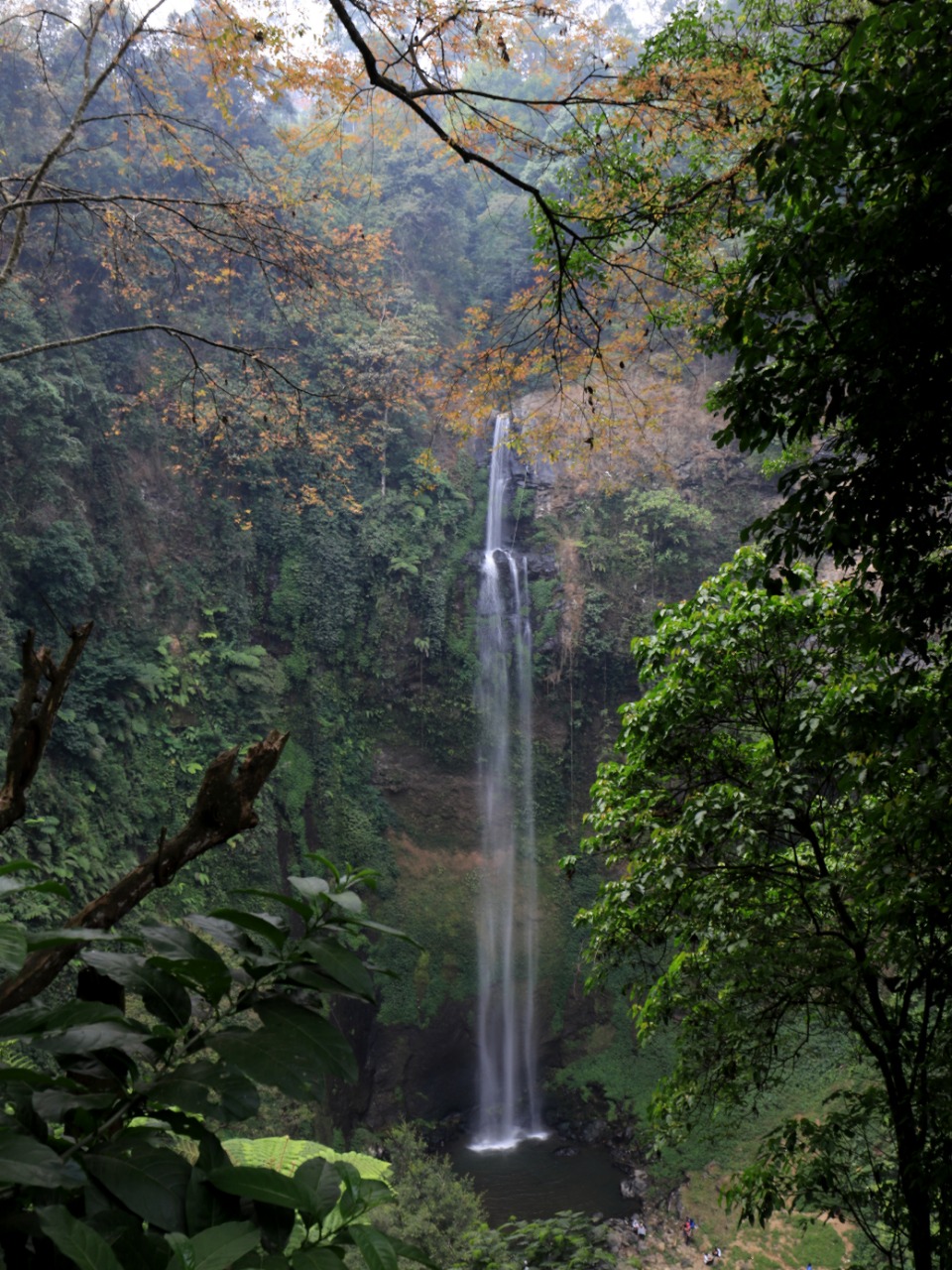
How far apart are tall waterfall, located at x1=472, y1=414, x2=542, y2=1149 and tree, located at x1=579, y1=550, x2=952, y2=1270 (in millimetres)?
9606

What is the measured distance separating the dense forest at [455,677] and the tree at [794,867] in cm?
3

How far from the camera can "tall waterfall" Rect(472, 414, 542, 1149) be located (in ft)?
42.9

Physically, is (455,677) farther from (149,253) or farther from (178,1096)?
(178,1096)

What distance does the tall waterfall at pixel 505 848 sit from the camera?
1306 centimetres

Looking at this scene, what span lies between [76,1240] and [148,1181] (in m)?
0.13

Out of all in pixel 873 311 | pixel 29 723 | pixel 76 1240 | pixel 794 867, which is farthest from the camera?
pixel 794 867

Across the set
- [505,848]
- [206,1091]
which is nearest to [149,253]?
[505,848]

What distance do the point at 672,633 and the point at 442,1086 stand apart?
36.2 ft

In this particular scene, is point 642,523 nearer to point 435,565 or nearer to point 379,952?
point 435,565

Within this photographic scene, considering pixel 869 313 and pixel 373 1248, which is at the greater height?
pixel 869 313

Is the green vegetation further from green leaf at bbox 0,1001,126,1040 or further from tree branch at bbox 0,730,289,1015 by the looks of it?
tree branch at bbox 0,730,289,1015

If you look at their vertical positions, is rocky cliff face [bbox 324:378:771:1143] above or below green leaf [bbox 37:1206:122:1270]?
above

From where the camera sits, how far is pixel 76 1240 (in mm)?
614

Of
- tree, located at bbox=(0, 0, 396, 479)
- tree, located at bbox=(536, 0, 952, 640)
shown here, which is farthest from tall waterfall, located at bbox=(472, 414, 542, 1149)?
tree, located at bbox=(536, 0, 952, 640)
